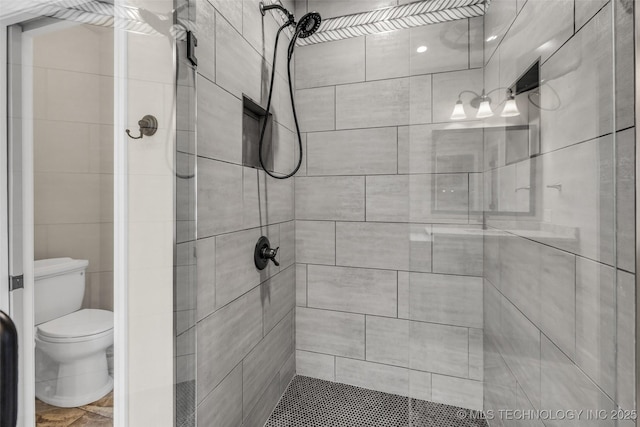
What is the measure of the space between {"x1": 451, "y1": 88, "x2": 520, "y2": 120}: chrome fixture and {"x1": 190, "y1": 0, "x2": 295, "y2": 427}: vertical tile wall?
90 cm

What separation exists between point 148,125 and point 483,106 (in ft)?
4.05

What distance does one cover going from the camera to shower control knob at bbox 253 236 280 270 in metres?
1.38

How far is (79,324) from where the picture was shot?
0.70 meters

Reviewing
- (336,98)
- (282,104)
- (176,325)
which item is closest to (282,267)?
(176,325)

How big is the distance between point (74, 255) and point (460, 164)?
1342 mm

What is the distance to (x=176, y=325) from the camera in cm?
90

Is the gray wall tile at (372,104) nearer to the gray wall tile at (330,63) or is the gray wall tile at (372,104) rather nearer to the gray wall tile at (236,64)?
the gray wall tile at (330,63)

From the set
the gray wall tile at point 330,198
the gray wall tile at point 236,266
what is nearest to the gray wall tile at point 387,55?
the gray wall tile at point 330,198

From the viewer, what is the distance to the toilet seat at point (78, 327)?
64 cm

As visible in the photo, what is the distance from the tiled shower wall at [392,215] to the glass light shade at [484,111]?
0.05 metres

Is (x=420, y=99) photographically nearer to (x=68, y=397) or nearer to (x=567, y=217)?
(x=567, y=217)

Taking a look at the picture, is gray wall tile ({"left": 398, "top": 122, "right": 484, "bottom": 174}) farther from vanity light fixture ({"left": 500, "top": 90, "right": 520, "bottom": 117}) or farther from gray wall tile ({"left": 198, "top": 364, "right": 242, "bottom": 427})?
gray wall tile ({"left": 198, "top": 364, "right": 242, "bottom": 427})

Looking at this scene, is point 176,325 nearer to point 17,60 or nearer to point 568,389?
point 17,60

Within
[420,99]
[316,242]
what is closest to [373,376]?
[316,242]
